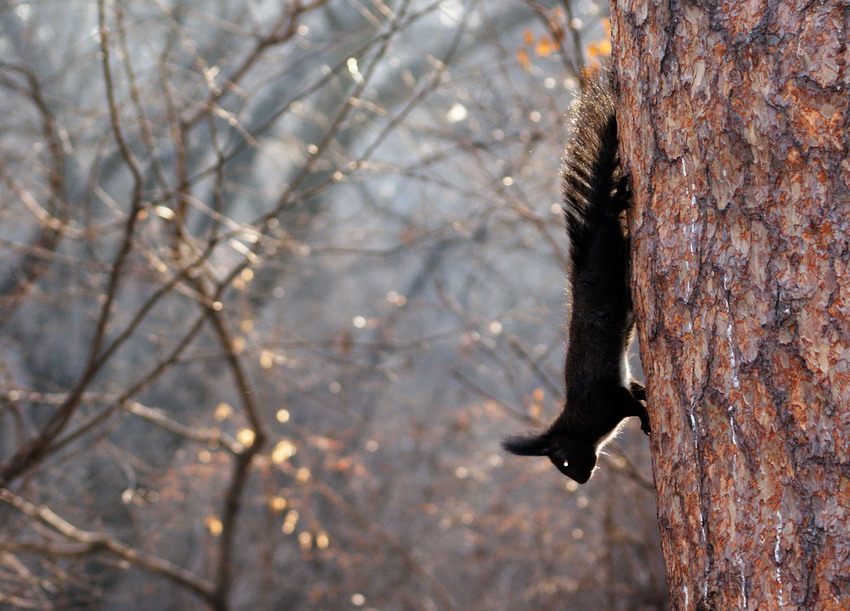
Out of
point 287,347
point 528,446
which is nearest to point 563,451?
point 528,446

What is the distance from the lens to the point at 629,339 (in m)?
2.27

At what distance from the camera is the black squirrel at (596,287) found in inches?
79.0

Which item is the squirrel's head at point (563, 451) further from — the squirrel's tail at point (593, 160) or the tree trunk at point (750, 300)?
the tree trunk at point (750, 300)

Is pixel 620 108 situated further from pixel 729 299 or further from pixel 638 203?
pixel 729 299

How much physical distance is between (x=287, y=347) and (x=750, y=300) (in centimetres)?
381

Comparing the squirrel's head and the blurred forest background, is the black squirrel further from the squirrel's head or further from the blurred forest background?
the blurred forest background

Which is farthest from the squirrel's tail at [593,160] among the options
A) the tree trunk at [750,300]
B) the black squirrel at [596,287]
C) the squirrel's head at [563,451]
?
the squirrel's head at [563,451]

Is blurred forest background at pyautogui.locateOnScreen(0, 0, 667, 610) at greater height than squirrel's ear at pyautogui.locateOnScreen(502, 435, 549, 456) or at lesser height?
greater

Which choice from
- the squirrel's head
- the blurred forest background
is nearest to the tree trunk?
the squirrel's head

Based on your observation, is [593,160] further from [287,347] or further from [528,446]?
[287,347]

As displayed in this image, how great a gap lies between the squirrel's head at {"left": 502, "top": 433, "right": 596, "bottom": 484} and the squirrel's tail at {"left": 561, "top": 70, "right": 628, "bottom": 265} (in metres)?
0.70

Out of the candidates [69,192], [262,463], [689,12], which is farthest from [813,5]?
[69,192]

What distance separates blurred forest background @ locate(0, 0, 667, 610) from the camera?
5008 millimetres

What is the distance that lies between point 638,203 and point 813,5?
1.61ft
